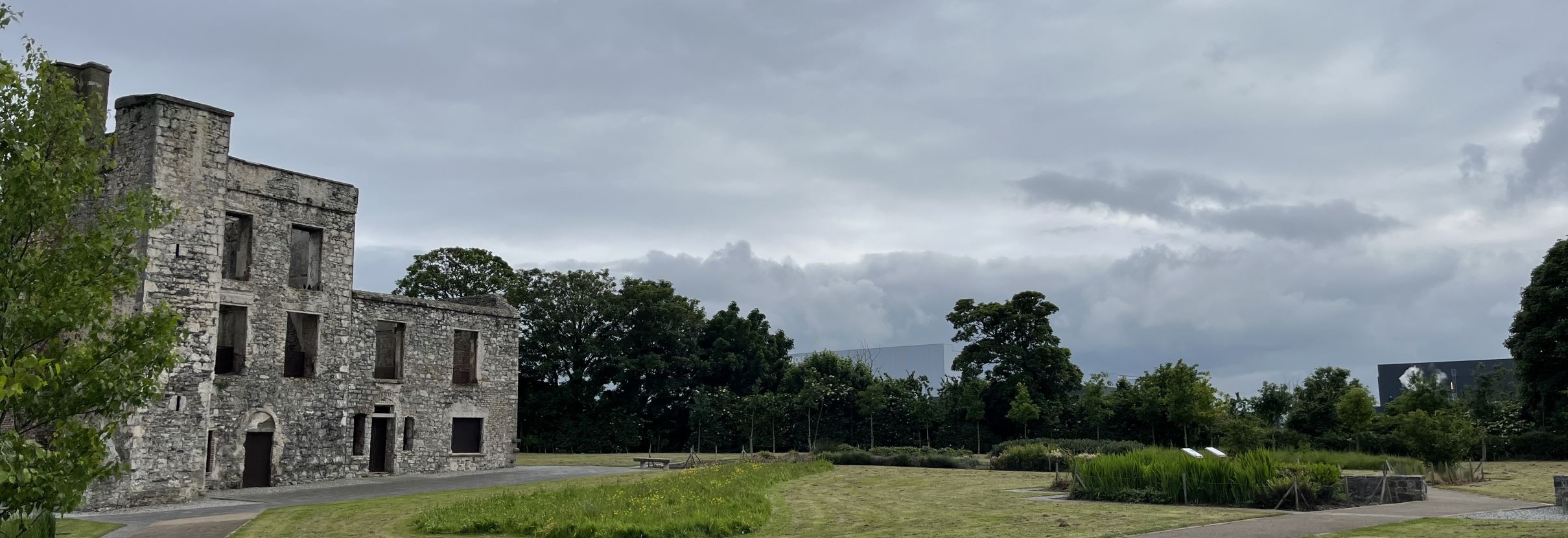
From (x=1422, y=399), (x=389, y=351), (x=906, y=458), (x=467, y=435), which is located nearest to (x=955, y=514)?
(x=906, y=458)

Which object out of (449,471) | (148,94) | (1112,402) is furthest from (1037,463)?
(148,94)

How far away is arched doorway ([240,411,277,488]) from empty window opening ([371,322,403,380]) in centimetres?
390

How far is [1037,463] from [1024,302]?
532 inches

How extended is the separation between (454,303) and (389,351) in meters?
2.50

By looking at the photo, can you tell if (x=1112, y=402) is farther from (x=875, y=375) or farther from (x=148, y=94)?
(x=148, y=94)

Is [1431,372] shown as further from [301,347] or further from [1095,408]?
[301,347]

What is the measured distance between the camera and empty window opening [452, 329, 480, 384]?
33.9m

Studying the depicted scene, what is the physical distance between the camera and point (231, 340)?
1045 inches

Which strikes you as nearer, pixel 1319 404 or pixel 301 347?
pixel 301 347

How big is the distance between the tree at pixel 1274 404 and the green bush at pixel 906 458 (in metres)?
11.2

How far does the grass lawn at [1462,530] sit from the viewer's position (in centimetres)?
1228

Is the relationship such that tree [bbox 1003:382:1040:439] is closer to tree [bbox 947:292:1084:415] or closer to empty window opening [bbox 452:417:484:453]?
tree [bbox 947:292:1084:415]

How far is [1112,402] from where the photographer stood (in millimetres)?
38438

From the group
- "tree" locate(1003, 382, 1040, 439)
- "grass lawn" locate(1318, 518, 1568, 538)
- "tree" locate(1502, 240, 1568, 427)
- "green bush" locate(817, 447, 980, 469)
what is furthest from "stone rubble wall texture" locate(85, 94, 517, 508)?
"tree" locate(1502, 240, 1568, 427)
